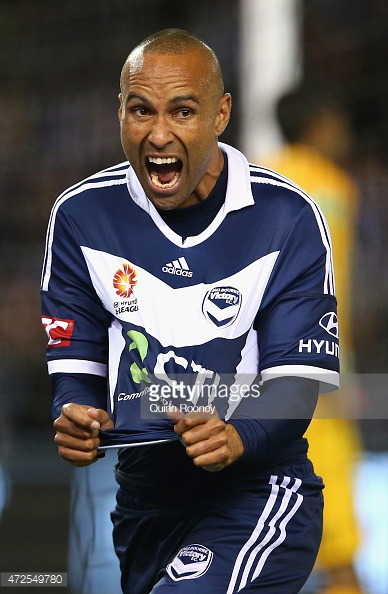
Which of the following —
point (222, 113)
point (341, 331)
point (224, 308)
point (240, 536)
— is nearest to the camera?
point (240, 536)

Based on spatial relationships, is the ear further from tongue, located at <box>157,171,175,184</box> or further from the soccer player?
tongue, located at <box>157,171,175,184</box>

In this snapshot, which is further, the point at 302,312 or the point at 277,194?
the point at 277,194

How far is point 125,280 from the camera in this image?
2438mm

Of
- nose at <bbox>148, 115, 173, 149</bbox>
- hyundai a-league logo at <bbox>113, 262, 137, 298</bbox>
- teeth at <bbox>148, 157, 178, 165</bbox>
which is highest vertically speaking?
nose at <bbox>148, 115, 173, 149</bbox>

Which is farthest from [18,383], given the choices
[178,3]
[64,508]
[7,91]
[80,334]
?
[80,334]

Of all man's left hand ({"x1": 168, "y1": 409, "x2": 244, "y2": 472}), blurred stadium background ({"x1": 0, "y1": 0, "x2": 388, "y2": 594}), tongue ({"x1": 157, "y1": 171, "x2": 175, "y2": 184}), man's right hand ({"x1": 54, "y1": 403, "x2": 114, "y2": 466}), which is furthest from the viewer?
blurred stadium background ({"x1": 0, "y1": 0, "x2": 388, "y2": 594})

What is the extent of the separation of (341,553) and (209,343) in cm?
137

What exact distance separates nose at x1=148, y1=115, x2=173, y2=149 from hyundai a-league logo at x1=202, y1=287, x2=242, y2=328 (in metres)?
0.33

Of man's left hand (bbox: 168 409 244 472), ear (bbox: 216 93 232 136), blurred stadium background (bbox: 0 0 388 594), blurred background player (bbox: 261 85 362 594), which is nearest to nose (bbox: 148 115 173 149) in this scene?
ear (bbox: 216 93 232 136)

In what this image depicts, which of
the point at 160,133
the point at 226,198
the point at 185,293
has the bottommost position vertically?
the point at 185,293

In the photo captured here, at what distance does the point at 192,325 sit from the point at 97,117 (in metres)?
3.47

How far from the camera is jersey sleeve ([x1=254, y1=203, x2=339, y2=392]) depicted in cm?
233

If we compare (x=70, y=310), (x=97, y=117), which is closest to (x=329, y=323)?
(x=70, y=310)

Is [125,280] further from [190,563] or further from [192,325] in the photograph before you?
[190,563]
